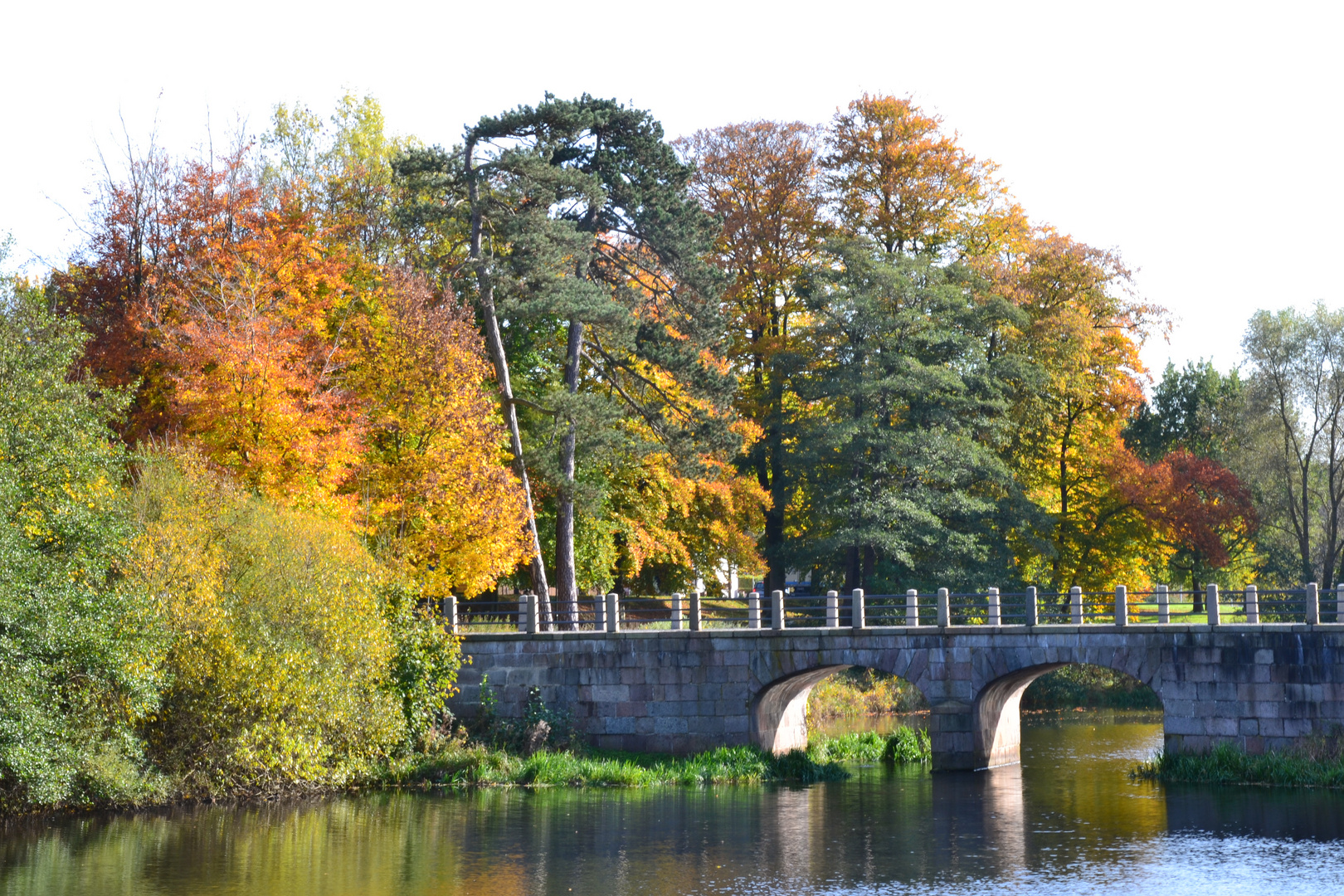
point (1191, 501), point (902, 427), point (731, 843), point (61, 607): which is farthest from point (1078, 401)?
point (61, 607)

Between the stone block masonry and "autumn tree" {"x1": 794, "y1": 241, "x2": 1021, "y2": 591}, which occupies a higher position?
"autumn tree" {"x1": 794, "y1": 241, "x2": 1021, "y2": 591}

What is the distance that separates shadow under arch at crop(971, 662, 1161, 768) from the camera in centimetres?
3081

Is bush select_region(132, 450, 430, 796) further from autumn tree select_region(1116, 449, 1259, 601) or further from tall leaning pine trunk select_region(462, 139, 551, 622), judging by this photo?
autumn tree select_region(1116, 449, 1259, 601)

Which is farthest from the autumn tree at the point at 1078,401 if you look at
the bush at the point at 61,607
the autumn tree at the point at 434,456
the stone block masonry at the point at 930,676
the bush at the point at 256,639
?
the bush at the point at 61,607

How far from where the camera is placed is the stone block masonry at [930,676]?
2853 cm

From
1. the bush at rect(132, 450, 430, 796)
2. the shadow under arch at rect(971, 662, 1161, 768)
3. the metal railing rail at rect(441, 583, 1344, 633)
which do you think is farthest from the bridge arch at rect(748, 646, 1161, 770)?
the bush at rect(132, 450, 430, 796)

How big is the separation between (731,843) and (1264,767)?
11811mm

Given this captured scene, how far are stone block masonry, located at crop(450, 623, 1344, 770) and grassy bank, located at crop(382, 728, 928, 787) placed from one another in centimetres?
59

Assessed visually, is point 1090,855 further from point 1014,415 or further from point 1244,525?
point 1244,525

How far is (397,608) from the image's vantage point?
30422mm

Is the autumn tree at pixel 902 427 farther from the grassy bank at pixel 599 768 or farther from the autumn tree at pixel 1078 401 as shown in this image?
the grassy bank at pixel 599 768

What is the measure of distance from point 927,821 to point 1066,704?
2237cm

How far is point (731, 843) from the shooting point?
23.2 m

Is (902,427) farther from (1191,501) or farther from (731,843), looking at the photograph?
(731,843)
